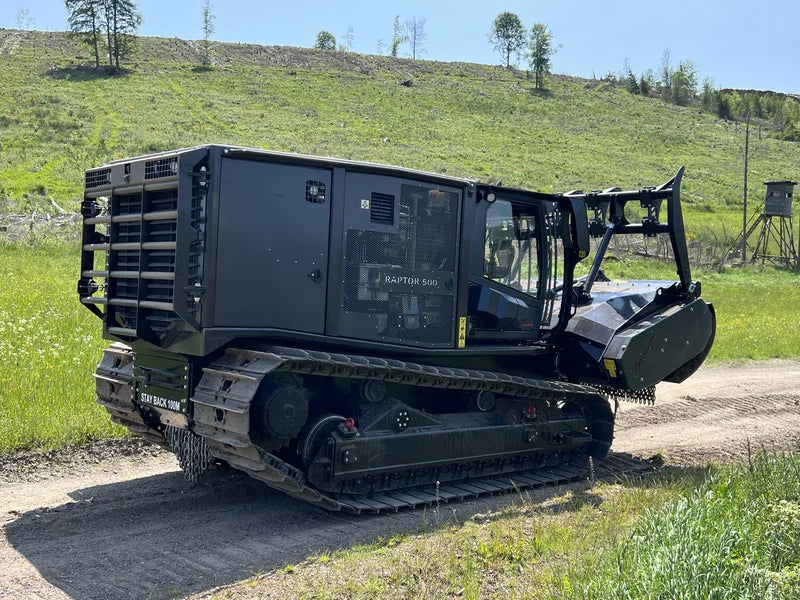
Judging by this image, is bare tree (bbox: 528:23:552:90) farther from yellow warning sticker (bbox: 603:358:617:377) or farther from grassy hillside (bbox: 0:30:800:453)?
yellow warning sticker (bbox: 603:358:617:377)

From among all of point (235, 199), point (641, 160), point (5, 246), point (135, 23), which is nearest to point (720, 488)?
point (235, 199)

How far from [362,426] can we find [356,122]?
190ft

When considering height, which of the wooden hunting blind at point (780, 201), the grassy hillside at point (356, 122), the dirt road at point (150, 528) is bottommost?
the dirt road at point (150, 528)

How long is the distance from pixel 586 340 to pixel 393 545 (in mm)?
3862

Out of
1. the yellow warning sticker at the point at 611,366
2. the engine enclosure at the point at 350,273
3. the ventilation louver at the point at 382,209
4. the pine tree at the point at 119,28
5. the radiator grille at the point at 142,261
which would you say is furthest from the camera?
the pine tree at the point at 119,28

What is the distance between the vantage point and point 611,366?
897 cm

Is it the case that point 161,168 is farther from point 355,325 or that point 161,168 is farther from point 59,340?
point 59,340

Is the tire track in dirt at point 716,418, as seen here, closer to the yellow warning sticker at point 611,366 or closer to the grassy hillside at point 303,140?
the yellow warning sticker at point 611,366

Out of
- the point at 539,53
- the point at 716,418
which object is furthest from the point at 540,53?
the point at 716,418

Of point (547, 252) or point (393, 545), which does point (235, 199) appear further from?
point (547, 252)

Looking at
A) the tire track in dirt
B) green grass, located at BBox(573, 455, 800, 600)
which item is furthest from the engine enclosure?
green grass, located at BBox(573, 455, 800, 600)

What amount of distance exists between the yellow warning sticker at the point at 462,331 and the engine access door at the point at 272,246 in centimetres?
158

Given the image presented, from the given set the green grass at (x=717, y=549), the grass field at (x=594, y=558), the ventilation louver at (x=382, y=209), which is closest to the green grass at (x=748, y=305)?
the green grass at (x=717, y=549)

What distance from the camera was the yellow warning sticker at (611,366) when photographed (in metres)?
8.93
